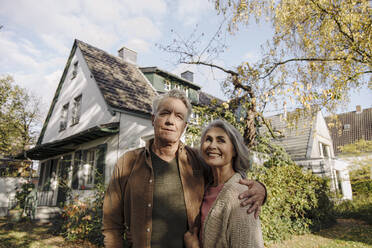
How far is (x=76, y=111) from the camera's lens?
12.7 metres

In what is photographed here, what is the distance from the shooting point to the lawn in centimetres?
671

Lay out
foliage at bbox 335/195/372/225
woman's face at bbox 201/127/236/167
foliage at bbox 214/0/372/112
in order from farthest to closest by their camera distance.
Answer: foliage at bbox 335/195/372/225
foliage at bbox 214/0/372/112
woman's face at bbox 201/127/236/167

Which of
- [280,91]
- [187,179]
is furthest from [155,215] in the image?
[280,91]

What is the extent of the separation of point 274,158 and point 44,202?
12.2 meters

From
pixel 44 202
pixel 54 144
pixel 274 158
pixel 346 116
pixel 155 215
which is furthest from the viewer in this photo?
pixel 346 116

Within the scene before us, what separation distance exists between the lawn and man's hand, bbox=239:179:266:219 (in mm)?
5873

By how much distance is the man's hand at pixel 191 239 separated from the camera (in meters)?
1.67

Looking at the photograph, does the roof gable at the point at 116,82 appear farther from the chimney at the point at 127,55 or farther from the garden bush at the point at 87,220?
the garden bush at the point at 87,220

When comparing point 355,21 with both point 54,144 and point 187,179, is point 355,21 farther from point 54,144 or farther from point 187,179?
point 54,144

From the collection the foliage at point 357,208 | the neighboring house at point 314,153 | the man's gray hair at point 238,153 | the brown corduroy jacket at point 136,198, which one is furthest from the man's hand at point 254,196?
the neighboring house at point 314,153

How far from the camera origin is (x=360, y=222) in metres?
10.2

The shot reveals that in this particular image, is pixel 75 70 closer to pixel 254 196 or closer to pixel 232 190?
pixel 232 190

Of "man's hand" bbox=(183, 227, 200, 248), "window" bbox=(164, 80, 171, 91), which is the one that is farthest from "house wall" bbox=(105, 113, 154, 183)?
"man's hand" bbox=(183, 227, 200, 248)

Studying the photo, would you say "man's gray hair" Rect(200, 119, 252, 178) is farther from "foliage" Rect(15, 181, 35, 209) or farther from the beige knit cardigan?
"foliage" Rect(15, 181, 35, 209)
